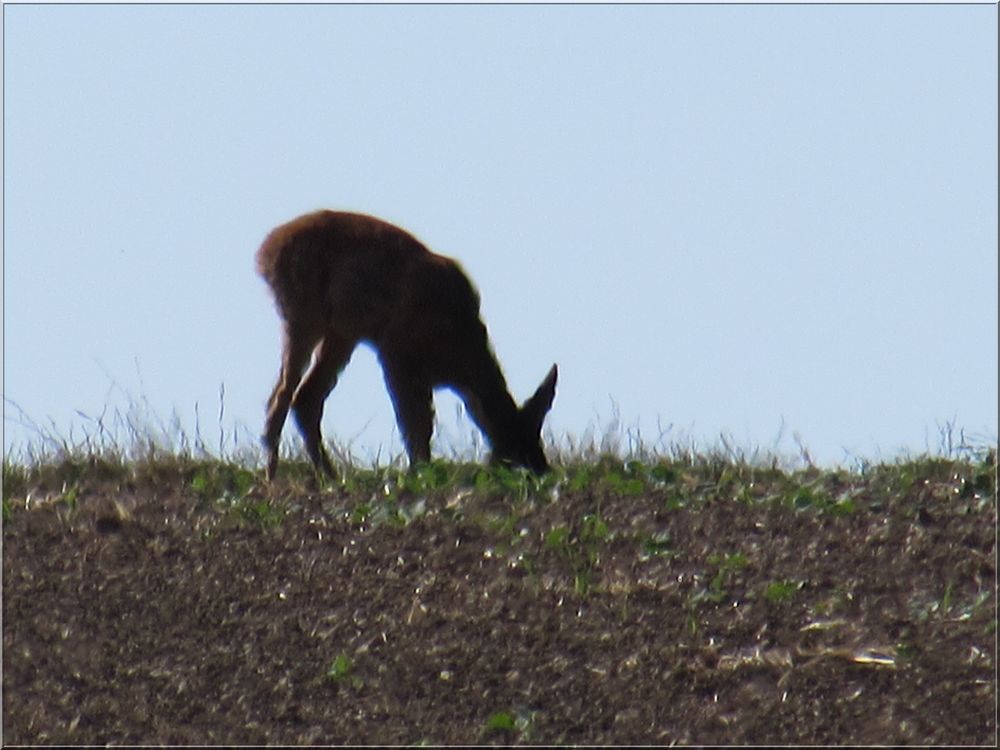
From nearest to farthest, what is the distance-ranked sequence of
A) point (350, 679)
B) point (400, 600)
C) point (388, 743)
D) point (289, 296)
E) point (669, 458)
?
point (388, 743) → point (350, 679) → point (400, 600) → point (669, 458) → point (289, 296)

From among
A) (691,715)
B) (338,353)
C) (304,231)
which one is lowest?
(691,715)

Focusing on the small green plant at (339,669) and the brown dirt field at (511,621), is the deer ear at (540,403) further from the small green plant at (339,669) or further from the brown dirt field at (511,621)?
the small green plant at (339,669)

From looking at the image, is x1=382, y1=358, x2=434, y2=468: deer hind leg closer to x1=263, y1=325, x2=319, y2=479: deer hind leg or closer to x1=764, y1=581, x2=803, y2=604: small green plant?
x1=263, y1=325, x2=319, y2=479: deer hind leg

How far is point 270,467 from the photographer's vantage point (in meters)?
11.9

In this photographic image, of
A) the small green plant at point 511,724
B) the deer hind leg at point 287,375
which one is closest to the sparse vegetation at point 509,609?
the small green plant at point 511,724

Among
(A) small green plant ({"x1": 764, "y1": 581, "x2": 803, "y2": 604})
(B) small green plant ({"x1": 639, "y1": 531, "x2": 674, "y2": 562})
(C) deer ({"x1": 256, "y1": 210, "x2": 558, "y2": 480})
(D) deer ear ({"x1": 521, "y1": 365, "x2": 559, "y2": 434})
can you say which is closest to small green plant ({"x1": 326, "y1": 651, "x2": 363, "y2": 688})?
(B) small green plant ({"x1": 639, "y1": 531, "x2": 674, "y2": 562})

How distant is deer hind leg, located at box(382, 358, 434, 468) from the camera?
1276 centimetres

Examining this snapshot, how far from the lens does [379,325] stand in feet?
42.8

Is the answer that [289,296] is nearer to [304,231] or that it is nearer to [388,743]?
[304,231]

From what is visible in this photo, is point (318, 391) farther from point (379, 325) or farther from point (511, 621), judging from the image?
point (511, 621)

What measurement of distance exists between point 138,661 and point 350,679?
0.99 meters

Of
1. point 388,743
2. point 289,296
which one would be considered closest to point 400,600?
point 388,743

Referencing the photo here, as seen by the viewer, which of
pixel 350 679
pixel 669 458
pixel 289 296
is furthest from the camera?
pixel 289 296

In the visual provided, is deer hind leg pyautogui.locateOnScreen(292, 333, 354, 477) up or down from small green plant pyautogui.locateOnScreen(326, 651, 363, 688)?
up
